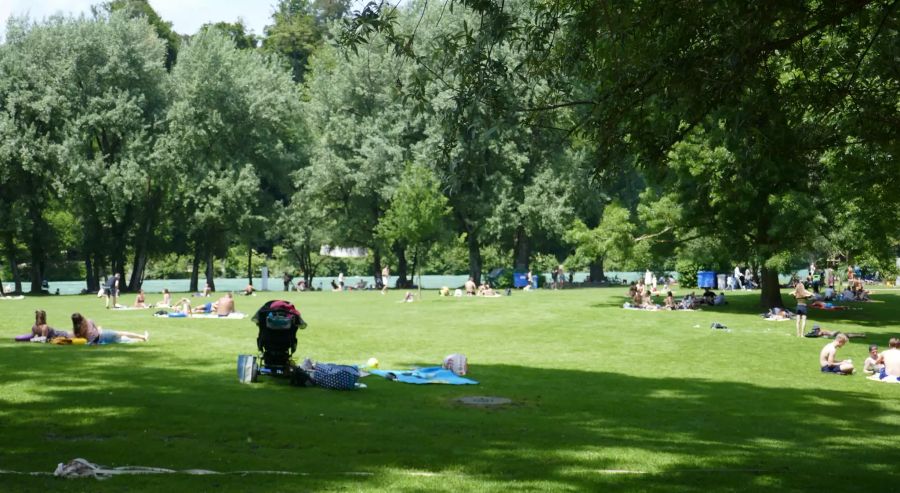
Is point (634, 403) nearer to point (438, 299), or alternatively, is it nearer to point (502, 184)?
point (438, 299)

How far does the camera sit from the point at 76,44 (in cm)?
5969

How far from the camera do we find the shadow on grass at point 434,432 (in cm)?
998

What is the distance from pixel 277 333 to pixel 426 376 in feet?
10.9

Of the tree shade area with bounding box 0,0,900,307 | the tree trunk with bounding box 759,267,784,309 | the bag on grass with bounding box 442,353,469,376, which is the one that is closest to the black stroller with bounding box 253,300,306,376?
the bag on grass with bounding box 442,353,469,376

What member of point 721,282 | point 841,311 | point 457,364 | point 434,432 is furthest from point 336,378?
point 721,282

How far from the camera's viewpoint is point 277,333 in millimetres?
17609

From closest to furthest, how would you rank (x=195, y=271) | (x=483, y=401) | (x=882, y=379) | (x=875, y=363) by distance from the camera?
(x=483, y=401) < (x=882, y=379) < (x=875, y=363) < (x=195, y=271)

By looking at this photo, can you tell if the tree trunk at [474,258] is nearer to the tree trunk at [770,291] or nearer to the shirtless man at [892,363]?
the tree trunk at [770,291]

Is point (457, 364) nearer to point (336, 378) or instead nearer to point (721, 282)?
point (336, 378)

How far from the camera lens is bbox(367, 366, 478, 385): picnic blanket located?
18.9 m

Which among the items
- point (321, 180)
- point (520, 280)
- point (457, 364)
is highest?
point (321, 180)

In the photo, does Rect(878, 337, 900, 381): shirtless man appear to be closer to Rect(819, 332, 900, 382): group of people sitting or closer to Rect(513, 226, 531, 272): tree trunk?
Rect(819, 332, 900, 382): group of people sitting

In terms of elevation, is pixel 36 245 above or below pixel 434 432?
above

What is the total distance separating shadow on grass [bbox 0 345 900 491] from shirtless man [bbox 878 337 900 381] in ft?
8.99
